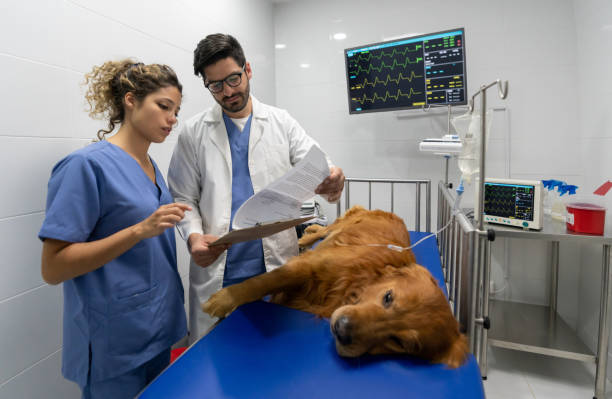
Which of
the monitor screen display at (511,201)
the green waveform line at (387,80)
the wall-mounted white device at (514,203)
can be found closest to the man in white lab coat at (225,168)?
the wall-mounted white device at (514,203)

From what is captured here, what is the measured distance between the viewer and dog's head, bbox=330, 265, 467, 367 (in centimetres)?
89

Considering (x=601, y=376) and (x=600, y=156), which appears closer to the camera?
(x=601, y=376)

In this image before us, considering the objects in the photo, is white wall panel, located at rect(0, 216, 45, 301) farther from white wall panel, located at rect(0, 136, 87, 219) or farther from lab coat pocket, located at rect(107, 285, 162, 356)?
lab coat pocket, located at rect(107, 285, 162, 356)

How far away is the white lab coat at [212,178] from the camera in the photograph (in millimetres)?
1500

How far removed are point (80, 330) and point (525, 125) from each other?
3.47m

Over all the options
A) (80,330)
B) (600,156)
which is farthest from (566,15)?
(80,330)

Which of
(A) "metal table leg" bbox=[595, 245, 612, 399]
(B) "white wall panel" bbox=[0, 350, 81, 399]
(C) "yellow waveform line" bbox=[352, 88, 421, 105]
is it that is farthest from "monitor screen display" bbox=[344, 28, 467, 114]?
(B) "white wall panel" bbox=[0, 350, 81, 399]

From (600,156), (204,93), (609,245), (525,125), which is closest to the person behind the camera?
(609,245)

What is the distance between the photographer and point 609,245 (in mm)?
1933

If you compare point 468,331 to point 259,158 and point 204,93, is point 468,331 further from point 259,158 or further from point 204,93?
point 204,93

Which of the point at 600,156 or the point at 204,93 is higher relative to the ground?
the point at 204,93

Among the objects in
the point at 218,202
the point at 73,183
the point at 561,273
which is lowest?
the point at 561,273

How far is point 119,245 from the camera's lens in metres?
0.96

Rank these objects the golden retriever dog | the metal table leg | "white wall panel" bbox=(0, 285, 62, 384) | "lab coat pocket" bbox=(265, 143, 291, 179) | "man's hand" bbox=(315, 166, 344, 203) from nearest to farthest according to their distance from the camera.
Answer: the golden retriever dog < "man's hand" bbox=(315, 166, 344, 203) < "white wall panel" bbox=(0, 285, 62, 384) < "lab coat pocket" bbox=(265, 143, 291, 179) < the metal table leg
